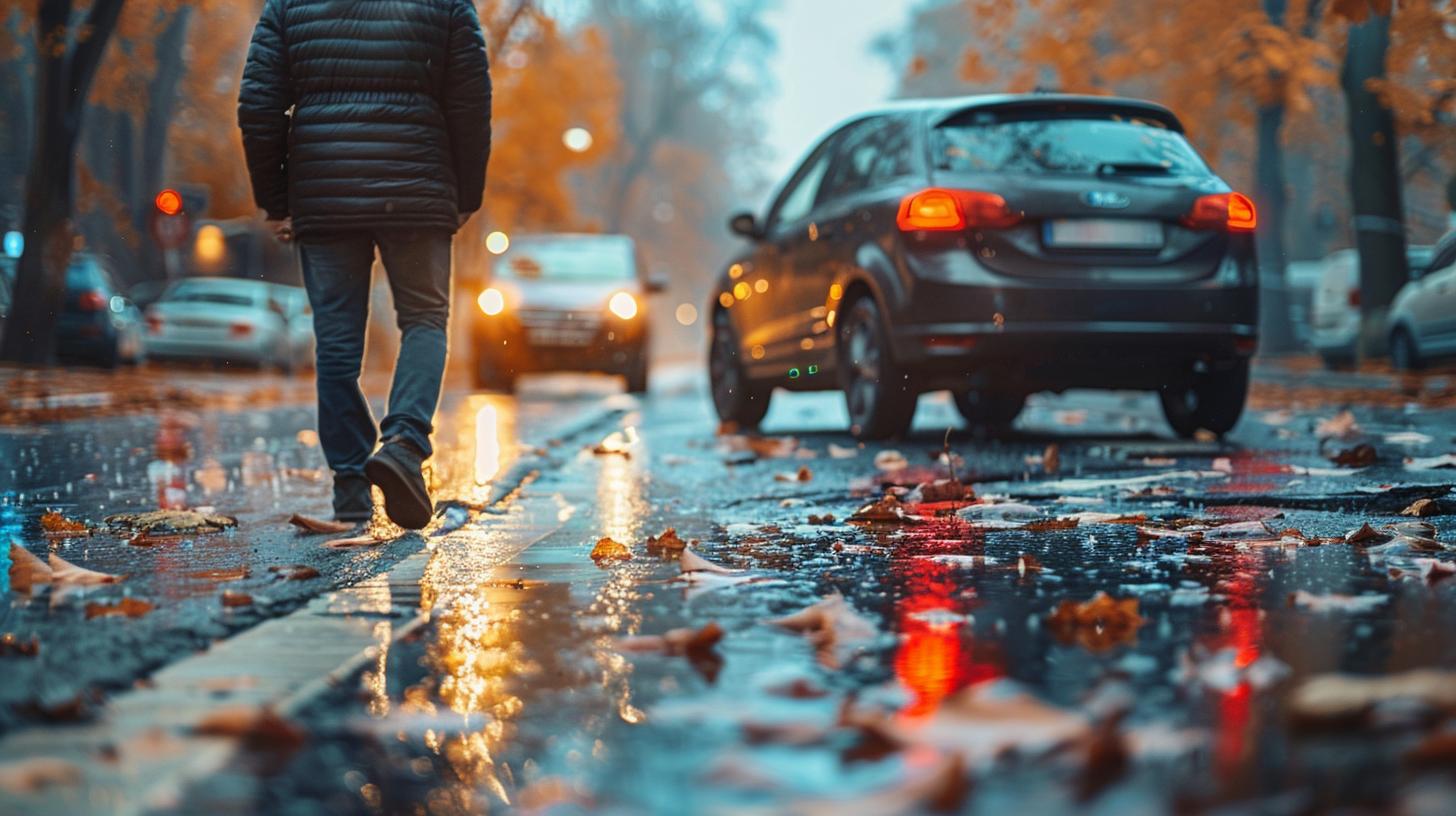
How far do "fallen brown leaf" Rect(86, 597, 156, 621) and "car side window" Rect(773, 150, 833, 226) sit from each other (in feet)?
24.5

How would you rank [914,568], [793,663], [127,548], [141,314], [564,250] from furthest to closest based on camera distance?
[141,314] < [564,250] < [127,548] < [914,568] < [793,663]

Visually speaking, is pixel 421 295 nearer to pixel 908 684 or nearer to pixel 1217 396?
pixel 908 684

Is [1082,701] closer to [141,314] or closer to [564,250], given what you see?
[564,250]

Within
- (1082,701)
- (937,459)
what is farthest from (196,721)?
(937,459)

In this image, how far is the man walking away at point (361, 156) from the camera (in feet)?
22.1

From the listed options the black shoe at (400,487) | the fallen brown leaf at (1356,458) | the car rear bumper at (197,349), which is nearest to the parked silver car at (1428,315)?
the fallen brown leaf at (1356,458)

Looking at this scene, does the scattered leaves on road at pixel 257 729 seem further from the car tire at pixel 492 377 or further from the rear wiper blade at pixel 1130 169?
the car tire at pixel 492 377

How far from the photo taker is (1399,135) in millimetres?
23109

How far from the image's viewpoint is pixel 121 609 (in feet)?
14.8

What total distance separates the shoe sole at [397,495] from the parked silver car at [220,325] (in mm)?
25887

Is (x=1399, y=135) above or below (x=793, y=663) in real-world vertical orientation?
above

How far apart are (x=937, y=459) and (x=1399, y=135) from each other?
1571cm

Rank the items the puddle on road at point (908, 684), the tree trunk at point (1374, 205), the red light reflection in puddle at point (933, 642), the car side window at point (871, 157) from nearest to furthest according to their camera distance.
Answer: the puddle on road at point (908, 684) < the red light reflection in puddle at point (933, 642) < the car side window at point (871, 157) < the tree trunk at point (1374, 205)

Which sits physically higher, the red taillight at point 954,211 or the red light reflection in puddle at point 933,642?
the red taillight at point 954,211
